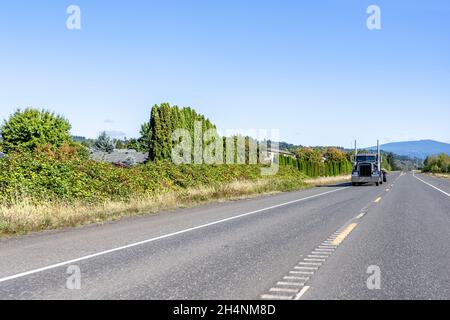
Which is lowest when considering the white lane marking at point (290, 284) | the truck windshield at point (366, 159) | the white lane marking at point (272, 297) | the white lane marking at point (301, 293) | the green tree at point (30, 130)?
the white lane marking at point (290, 284)

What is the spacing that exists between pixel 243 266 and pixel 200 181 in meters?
19.0

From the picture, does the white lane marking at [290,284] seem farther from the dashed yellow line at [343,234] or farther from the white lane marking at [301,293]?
the dashed yellow line at [343,234]

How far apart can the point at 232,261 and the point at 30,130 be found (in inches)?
1643

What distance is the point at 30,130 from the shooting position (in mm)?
43406

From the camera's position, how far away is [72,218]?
11.8 meters

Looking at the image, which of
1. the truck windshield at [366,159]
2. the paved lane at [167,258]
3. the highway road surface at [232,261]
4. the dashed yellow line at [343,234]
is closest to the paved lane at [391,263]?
the highway road surface at [232,261]

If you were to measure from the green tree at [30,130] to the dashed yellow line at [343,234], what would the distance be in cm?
3719

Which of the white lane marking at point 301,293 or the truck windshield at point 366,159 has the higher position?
the truck windshield at point 366,159

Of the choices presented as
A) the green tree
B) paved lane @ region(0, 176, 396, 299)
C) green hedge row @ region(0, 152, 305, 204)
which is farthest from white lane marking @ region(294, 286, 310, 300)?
the green tree

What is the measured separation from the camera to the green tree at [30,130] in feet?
142

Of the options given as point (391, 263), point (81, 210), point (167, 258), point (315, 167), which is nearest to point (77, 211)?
point (81, 210)

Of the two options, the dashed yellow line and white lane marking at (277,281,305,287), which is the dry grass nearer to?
the dashed yellow line

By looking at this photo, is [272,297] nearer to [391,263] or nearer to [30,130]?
[391,263]
